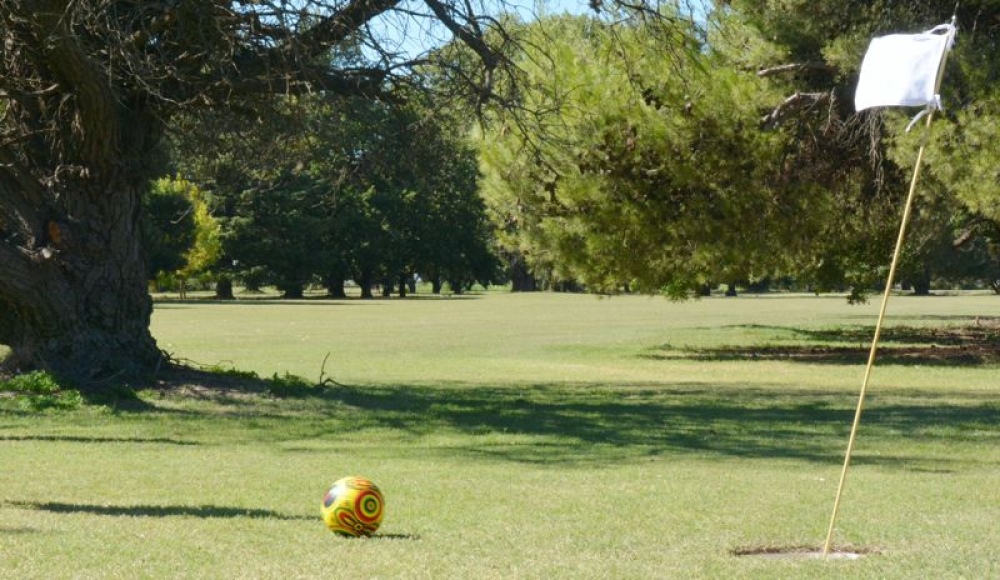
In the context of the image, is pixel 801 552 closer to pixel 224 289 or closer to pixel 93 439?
pixel 93 439

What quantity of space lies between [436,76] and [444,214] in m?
73.3

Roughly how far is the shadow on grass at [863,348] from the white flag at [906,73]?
23208 mm

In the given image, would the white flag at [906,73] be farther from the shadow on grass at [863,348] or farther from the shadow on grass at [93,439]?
the shadow on grass at [863,348]

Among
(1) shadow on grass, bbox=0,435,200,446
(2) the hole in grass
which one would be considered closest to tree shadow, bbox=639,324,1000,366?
(1) shadow on grass, bbox=0,435,200,446

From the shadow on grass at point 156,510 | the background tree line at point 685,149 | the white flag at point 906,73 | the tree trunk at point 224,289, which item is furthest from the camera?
the tree trunk at point 224,289

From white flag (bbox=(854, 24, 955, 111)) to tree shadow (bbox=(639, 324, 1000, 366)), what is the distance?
23294 millimetres

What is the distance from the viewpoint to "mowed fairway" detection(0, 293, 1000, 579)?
26.2 ft

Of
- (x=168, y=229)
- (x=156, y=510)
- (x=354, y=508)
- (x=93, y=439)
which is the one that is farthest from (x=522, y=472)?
(x=168, y=229)

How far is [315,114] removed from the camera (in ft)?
69.0

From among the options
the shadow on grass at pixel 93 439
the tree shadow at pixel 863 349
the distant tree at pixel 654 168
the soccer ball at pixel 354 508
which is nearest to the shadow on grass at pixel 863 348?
the tree shadow at pixel 863 349

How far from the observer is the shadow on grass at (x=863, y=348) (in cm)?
3196

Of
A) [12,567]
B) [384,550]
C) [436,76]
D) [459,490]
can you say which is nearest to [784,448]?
[459,490]

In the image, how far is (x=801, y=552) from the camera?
8.48m

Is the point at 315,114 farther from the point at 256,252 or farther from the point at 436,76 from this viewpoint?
the point at 256,252
